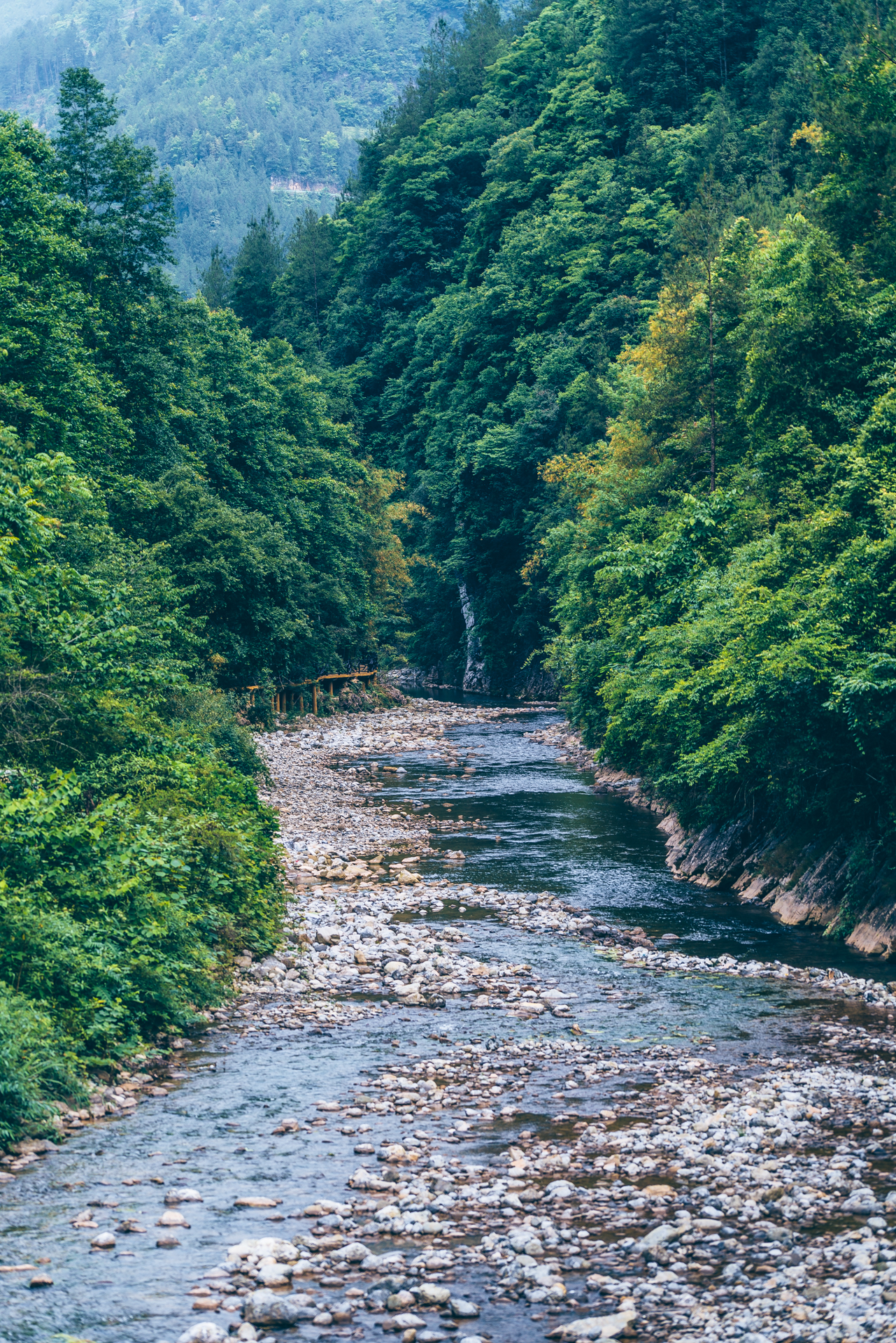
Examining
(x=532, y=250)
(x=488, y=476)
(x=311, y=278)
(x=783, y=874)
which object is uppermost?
(x=311, y=278)

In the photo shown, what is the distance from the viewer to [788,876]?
74.1ft

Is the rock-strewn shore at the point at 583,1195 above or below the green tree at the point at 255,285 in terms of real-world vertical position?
below

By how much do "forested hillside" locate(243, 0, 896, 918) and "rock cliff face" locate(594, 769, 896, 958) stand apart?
575 mm

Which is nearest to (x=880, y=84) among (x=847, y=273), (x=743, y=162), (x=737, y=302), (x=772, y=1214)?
(x=847, y=273)

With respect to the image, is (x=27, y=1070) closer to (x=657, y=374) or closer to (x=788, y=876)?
(x=788, y=876)

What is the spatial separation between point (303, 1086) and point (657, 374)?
31469 mm

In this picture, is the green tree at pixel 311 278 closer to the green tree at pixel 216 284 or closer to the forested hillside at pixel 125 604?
the green tree at pixel 216 284

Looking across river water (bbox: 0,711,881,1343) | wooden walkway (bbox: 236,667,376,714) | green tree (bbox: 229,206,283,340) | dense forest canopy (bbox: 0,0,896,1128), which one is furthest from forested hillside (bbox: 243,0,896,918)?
wooden walkway (bbox: 236,667,376,714)

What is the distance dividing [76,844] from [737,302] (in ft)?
88.1

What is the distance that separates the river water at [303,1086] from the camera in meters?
9.10

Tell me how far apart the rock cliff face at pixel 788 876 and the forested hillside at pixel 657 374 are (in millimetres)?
575

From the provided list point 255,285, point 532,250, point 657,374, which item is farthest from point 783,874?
point 255,285

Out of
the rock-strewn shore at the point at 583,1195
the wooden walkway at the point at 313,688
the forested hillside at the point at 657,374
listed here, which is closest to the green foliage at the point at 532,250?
the forested hillside at the point at 657,374

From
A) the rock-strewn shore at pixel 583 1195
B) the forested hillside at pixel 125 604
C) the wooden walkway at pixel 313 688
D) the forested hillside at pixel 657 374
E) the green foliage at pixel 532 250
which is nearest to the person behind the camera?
the rock-strewn shore at pixel 583 1195
